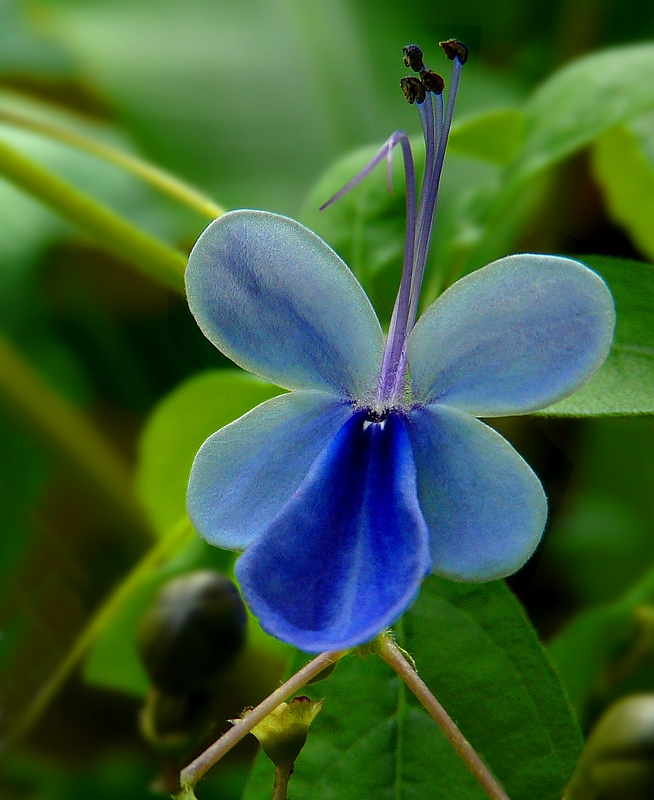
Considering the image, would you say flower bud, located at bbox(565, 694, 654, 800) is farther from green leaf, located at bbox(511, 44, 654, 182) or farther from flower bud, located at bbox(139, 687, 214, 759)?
green leaf, located at bbox(511, 44, 654, 182)

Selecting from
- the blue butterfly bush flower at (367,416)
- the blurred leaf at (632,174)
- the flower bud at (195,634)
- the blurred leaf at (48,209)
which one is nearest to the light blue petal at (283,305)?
the blue butterfly bush flower at (367,416)

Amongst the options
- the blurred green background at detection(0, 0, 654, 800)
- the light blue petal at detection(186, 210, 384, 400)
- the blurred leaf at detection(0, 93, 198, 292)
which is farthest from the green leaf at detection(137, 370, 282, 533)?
the blurred leaf at detection(0, 93, 198, 292)

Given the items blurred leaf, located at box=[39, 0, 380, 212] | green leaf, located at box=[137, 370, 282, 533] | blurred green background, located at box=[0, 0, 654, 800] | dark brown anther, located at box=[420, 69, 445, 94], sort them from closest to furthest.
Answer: dark brown anther, located at box=[420, 69, 445, 94] → green leaf, located at box=[137, 370, 282, 533] → blurred green background, located at box=[0, 0, 654, 800] → blurred leaf, located at box=[39, 0, 380, 212]

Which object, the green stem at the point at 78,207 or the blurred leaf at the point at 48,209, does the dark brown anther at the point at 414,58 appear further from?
the blurred leaf at the point at 48,209

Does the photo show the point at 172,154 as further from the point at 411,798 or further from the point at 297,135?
the point at 411,798

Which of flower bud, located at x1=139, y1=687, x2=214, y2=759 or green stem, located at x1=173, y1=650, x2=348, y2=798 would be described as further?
flower bud, located at x1=139, y1=687, x2=214, y2=759

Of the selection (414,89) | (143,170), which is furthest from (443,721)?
(143,170)

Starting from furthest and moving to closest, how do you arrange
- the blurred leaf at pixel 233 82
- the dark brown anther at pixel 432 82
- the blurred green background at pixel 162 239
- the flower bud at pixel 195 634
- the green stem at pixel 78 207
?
1. the blurred leaf at pixel 233 82
2. the blurred green background at pixel 162 239
3. the green stem at pixel 78 207
4. the flower bud at pixel 195 634
5. the dark brown anther at pixel 432 82
